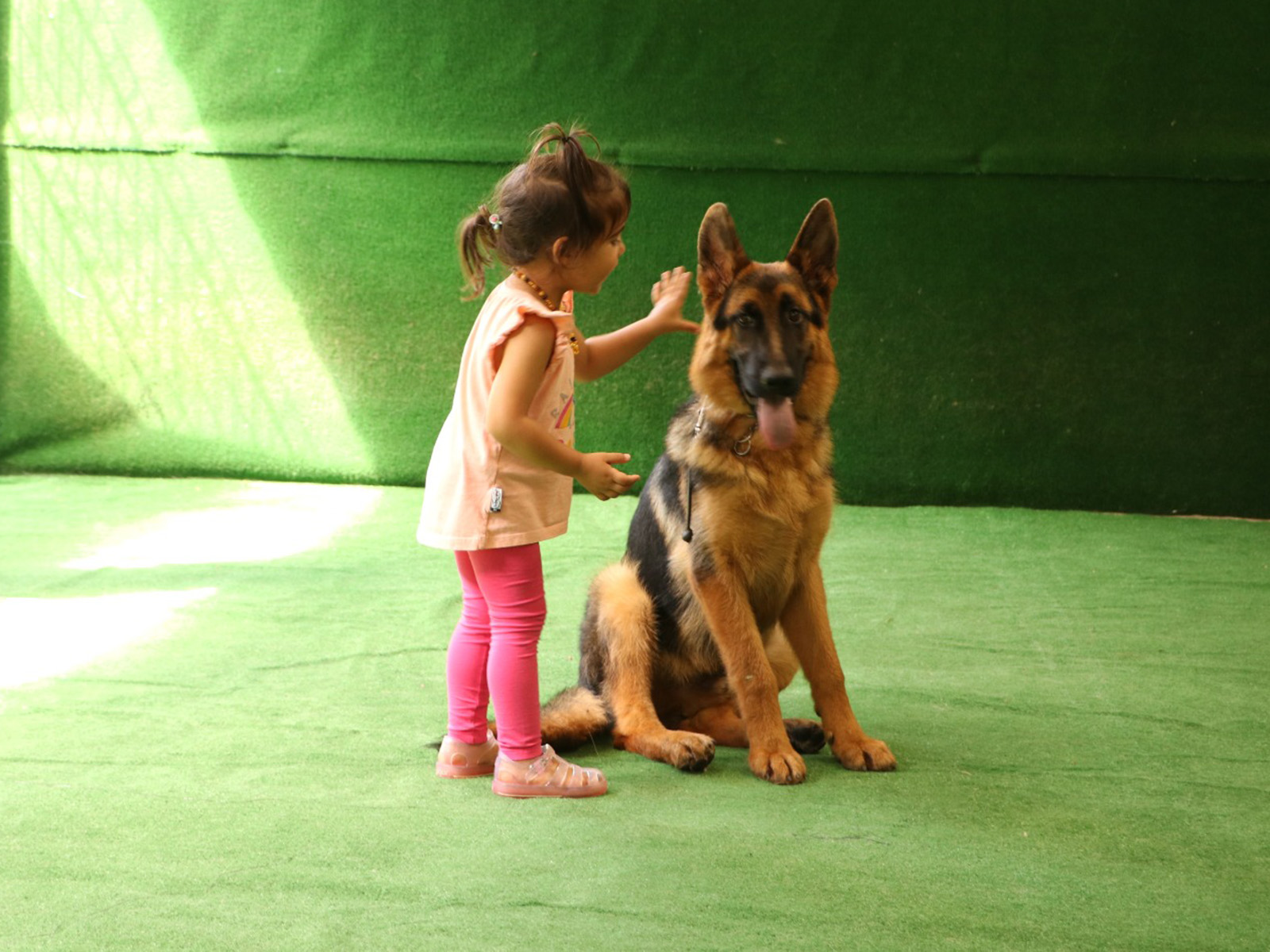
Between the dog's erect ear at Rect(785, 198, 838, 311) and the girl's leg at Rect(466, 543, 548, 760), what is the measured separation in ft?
3.17

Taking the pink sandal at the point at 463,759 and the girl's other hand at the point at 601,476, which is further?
the pink sandal at the point at 463,759

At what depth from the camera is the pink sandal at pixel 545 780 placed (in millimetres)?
2824

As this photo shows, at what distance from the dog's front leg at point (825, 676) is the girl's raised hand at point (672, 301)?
2.26 ft

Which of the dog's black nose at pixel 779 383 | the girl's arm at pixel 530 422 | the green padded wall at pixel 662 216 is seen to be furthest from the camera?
the green padded wall at pixel 662 216

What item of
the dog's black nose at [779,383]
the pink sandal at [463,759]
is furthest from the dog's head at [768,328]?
the pink sandal at [463,759]

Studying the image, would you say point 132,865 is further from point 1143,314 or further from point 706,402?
point 1143,314

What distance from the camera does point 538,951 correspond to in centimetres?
205

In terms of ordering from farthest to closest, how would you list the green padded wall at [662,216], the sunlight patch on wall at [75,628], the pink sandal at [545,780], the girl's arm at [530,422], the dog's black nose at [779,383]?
the green padded wall at [662,216] < the sunlight patch on wall at [75,628] < the dog's black nose at [779,383] < the pink sandal at [545,780] < the girl's arm at [530,422]

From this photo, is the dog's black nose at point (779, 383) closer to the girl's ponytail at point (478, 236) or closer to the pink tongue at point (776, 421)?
the pink tongue at point (776, 421)

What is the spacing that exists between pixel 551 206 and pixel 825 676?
131 cm

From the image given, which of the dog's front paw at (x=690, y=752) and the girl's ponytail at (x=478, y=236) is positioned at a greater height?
the girl's ponytail at (x=478, y=236)

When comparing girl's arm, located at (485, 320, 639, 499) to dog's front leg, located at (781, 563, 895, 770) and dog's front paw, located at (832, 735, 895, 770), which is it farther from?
dog's front paw, located at (832, 735, 895, 770)

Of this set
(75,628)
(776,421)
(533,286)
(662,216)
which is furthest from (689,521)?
(662,216)

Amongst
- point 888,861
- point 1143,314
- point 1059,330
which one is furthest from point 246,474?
point 888,861
